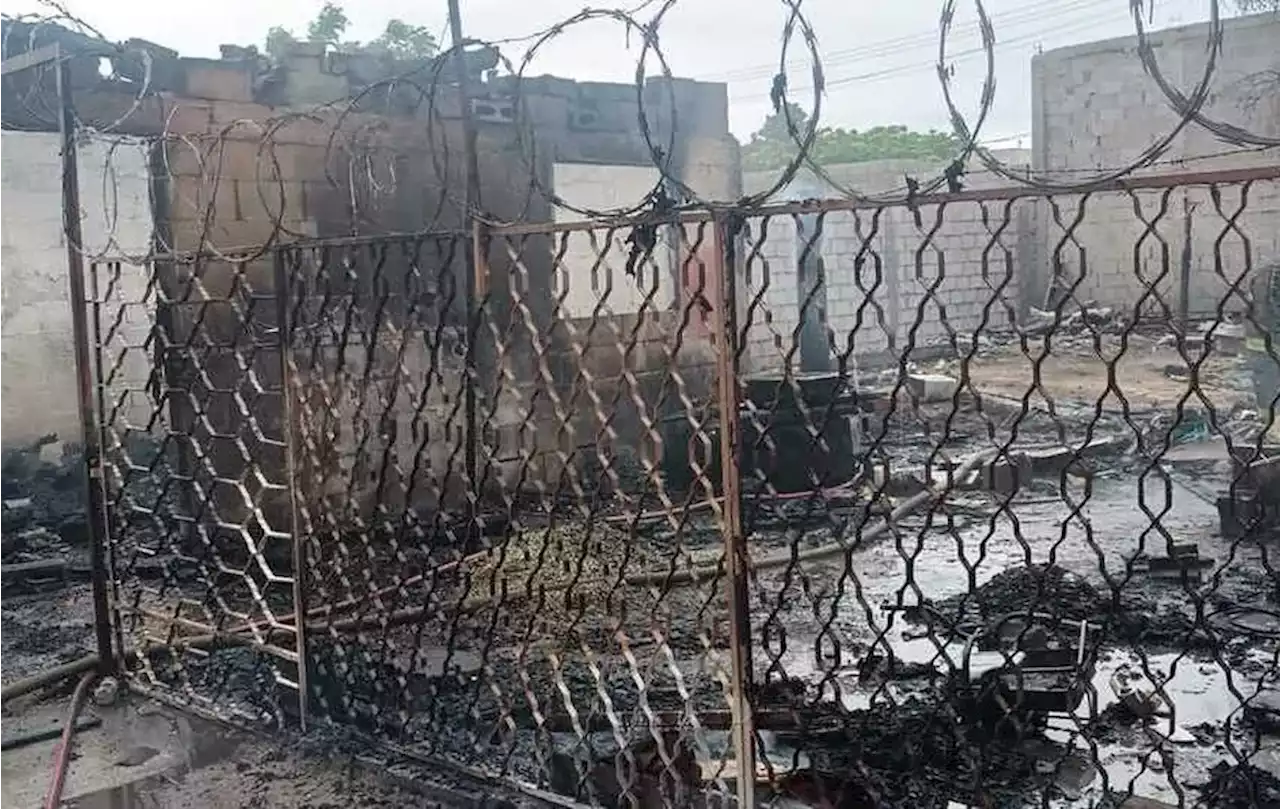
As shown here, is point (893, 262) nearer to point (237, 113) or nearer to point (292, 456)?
point (237, 113)

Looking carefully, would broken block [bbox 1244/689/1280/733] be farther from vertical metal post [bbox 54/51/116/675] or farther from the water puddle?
vertical metal post [bbox 54/51/116/675]

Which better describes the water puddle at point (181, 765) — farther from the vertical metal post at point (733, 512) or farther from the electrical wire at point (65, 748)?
the vertical metal post at point (733, 512)

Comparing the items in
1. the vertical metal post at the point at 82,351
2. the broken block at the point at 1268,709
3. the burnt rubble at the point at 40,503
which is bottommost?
the broken block at the point at 1268,709

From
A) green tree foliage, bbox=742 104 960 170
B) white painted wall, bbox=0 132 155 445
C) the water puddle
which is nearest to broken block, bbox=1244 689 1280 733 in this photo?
the water puddle

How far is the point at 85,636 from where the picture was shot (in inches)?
282

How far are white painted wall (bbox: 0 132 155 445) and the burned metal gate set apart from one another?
2.57 ft

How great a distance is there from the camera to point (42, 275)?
1177 cm

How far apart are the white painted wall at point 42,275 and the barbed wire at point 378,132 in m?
0.55

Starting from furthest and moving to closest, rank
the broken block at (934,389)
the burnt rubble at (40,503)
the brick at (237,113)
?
the broken block at (934,389), the burnt rubble at (40,503), the brick at (237,113)

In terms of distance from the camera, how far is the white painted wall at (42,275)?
11.6 metres

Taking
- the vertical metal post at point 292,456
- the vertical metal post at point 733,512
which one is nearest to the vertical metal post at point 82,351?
the vertical metal post at point 292,456

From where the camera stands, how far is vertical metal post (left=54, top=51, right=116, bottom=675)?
534 cm

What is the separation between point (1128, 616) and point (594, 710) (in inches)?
149

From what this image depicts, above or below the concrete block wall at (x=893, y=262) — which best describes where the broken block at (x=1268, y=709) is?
below
